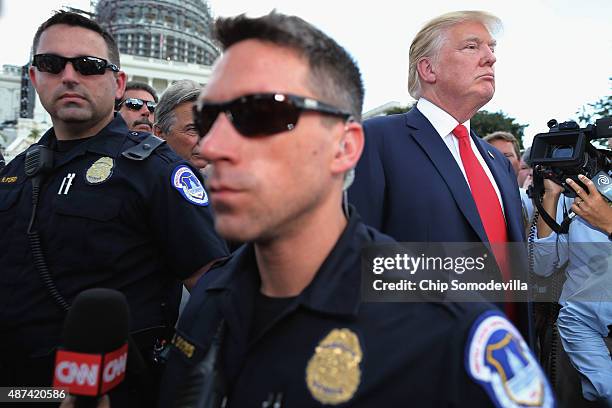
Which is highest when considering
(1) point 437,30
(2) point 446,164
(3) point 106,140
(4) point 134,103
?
(4) point 134,103

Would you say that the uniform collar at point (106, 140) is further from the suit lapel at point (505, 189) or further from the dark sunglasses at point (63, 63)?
the suit lapel at point (505, 189)

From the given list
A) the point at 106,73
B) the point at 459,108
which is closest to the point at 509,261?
the point at 459,108

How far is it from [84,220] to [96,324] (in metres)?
0.86

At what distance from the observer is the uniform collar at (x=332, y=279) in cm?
130

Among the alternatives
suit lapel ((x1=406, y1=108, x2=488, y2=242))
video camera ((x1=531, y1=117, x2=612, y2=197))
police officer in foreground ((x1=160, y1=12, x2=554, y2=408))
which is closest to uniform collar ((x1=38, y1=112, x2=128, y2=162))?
police officer in foreground ((x1=160, y1=12, x2=554, y2=408))

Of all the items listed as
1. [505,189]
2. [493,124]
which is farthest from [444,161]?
[493,124]

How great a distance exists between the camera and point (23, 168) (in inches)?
96.5

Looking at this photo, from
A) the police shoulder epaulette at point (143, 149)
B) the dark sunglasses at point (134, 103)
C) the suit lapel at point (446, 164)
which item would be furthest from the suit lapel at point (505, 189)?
the dark sunglasses at point (134, 103)

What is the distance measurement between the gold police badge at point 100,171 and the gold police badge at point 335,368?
140cm

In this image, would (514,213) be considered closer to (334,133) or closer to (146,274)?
(334,133)

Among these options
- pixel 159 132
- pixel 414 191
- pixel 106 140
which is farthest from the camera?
pixel 159 132

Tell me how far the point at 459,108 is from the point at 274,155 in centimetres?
137

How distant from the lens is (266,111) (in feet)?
4.33

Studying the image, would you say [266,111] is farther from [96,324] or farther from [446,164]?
[446,164]
